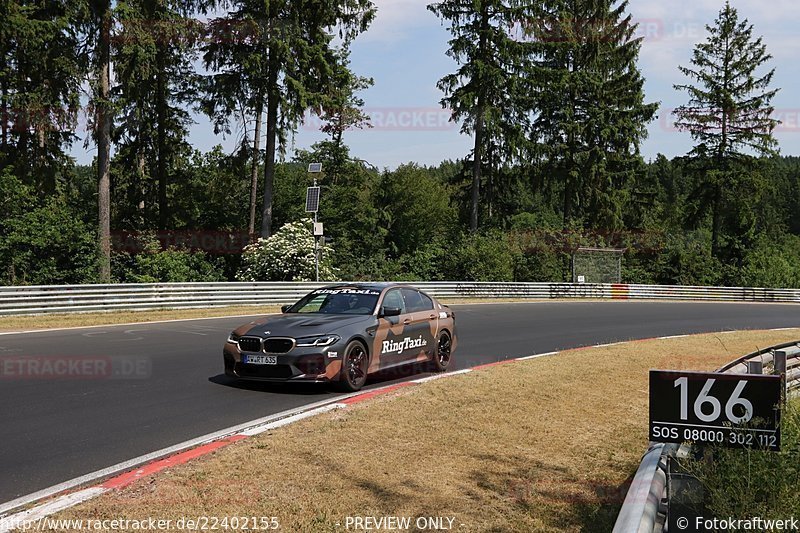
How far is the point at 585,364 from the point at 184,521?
9.37 metres

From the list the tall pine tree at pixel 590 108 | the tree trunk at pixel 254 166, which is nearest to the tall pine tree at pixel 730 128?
the tall pine tree at pixel 590 108

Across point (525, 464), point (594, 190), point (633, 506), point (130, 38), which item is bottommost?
point (525, 464)

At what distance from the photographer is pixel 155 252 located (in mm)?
31047

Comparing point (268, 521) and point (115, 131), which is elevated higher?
point (115, 131)

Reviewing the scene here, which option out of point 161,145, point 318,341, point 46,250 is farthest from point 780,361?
point 161,145

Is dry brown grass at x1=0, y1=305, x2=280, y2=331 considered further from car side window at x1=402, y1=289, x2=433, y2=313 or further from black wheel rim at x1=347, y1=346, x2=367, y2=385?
black wheel rim at x1=347, y1=346, x2=367, y2=385

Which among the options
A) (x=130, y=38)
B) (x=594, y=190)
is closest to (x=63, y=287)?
(x=130, y=38)

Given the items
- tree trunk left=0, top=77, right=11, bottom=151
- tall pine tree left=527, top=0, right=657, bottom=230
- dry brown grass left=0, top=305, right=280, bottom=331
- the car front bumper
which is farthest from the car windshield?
tall pine tree left=527, top=0, right=657, bottom=230

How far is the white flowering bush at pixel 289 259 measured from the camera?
32.4 metres

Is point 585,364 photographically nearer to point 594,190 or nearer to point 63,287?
point 63,287

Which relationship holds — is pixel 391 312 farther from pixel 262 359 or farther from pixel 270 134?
pixel 270 134

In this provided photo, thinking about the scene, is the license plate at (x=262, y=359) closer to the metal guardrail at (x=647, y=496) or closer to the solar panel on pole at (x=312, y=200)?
the metal guardrail at (x=647, y=496)

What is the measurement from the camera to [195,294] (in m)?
24.5

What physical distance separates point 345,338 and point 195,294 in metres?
15.8
